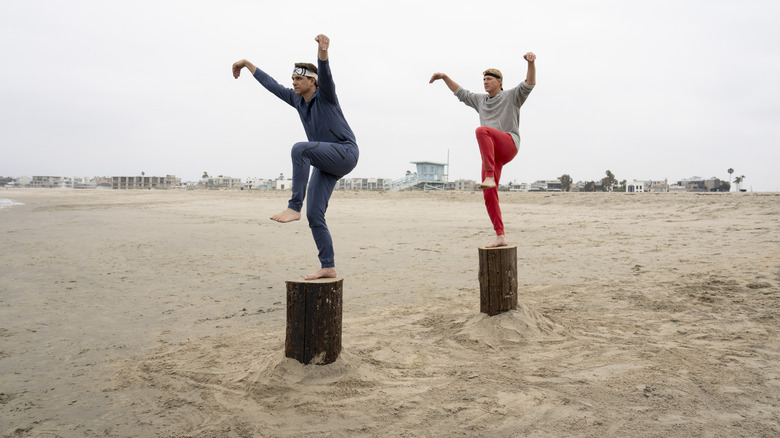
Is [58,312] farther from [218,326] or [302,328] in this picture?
[302,328]

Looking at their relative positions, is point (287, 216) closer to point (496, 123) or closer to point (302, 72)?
point (302, 72)

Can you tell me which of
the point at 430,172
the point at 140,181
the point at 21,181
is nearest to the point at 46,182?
the point at 21,181

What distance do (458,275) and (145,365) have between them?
17.4 feet

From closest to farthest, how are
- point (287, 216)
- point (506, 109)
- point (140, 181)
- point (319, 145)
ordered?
point (287, 216) → point (319, 145) → point (506, 109) → point (140, 181)

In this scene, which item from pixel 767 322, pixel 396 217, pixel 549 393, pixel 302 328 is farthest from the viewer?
pixel 396 217

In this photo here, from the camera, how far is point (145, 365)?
4.07 metres

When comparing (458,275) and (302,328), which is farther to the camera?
(458,275)

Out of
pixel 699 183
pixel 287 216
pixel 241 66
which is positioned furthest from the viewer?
pixel 699 183

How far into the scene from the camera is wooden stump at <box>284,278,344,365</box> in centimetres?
369

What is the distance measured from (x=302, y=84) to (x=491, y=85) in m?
2.37

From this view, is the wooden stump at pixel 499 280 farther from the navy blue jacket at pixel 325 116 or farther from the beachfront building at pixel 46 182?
the beachfront building at pixel 46 182

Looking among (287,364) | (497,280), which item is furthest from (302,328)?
(497,280)

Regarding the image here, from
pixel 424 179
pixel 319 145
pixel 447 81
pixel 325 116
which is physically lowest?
pixel 319 145

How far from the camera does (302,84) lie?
12.9ft
